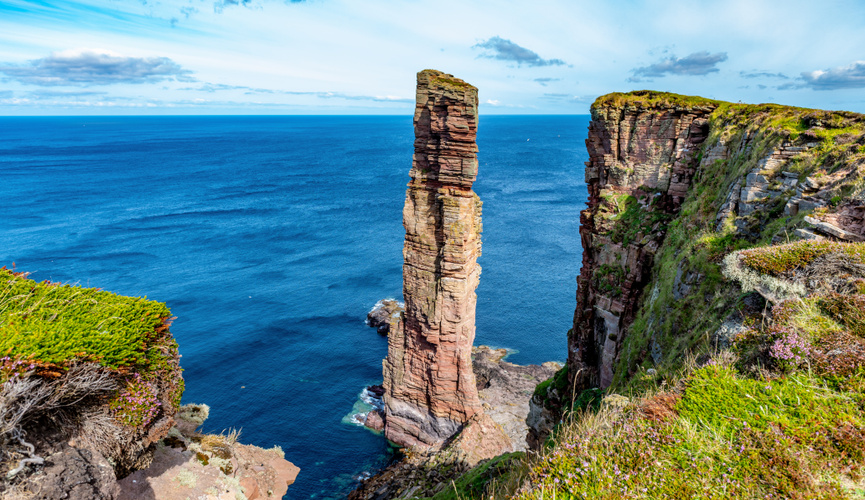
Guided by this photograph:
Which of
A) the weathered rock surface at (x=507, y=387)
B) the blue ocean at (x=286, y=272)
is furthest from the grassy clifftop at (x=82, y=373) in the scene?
the weathered rock surface at (x=507, y=387)

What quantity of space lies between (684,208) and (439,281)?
64.2ft

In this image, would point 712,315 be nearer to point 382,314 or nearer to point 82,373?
point 82,373

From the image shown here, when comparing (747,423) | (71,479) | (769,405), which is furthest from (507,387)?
(71,479)

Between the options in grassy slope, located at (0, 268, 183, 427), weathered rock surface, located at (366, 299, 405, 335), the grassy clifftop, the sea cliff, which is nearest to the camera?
the sea cliff

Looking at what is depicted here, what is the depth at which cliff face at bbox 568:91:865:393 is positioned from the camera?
53.7ft

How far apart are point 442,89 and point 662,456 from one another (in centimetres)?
3077

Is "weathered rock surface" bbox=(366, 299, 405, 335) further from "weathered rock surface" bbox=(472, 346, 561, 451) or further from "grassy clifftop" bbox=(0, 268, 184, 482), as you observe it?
"grassy clifftop" bbox=(0, 268, 184, 482)

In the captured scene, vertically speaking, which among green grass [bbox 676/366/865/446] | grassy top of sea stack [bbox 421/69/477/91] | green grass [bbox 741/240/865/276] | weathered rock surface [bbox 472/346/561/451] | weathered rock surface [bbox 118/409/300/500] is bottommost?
weathered rock surface [bbox 472/346/561/451]

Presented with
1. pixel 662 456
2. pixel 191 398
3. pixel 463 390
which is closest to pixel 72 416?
pixel 662 456

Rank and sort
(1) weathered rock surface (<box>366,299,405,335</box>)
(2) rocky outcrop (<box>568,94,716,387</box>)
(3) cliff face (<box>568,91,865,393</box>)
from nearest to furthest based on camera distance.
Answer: (3) cliff face (<box>568,91,865,393</box>) → (2) rocky outcrop (<box>568,94,716,387</box>) → (1) weathered rock surface (<box>366,299,405,335</box>)

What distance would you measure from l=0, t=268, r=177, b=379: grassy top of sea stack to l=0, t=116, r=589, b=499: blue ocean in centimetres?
3278

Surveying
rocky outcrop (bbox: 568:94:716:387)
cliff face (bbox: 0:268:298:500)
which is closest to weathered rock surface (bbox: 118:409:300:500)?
cliff face (bbox: 0:268:298:500)

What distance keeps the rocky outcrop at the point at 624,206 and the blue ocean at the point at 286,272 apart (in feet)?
86.7

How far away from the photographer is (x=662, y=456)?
27.3ft
